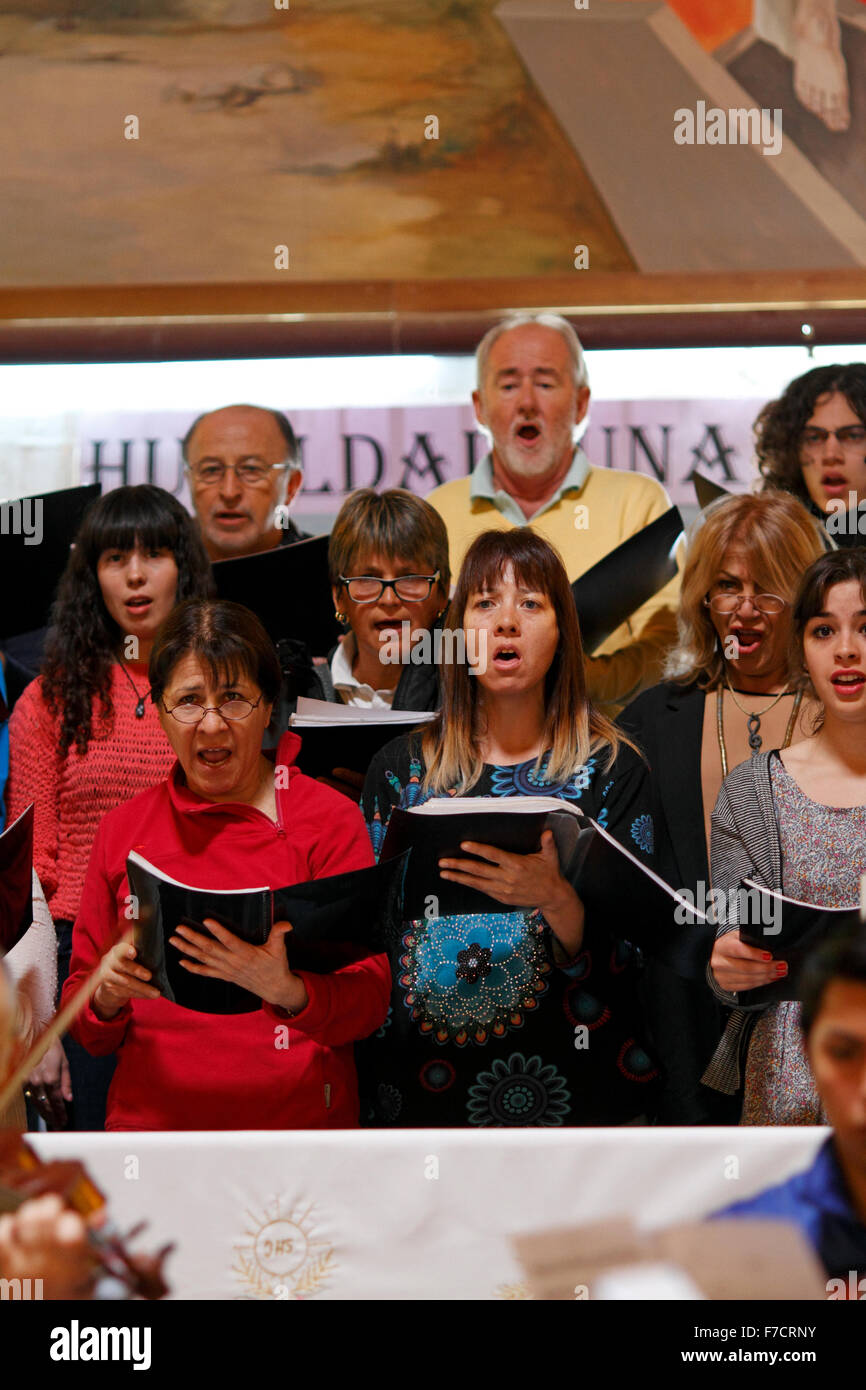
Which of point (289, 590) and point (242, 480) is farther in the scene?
point (242, 480)

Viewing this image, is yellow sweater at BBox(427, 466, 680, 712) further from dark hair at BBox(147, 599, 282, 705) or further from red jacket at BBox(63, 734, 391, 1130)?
red jacket at BBox(63, 734, 391, 1130)

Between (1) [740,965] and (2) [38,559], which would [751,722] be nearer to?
(1) [740,965]

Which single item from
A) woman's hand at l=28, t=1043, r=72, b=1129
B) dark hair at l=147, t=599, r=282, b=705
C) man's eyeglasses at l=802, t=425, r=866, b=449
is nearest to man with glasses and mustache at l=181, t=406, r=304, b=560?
dark hair at l=147, t=599, r=282, b=705

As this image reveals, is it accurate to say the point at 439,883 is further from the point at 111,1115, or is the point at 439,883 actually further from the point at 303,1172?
the point at 111,1115

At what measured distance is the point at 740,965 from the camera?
2062mm

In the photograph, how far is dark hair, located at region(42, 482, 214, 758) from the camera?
2682 mm

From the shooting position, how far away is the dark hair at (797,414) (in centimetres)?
306

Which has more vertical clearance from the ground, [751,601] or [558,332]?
[558,332]

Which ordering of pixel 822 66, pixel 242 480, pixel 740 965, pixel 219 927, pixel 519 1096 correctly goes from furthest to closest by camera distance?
1. pixel 822 66
2. pixel 242 480
3. pixel 519 1096
4. pixel 740 965
5. pixel 219 927

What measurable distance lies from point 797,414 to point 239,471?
3.69 feet

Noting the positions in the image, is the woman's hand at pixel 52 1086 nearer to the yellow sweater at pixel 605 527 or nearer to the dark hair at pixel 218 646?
the dark hair at pixel 218 646

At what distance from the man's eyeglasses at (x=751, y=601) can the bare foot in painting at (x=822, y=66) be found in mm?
2080

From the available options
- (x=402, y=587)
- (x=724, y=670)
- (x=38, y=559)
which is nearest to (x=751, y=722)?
(x=724, y=670)
